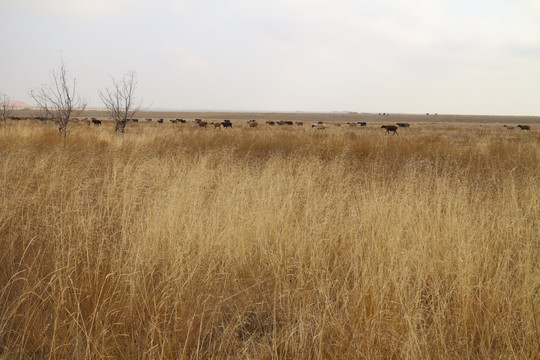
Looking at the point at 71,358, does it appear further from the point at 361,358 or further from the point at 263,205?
the point at 263,205

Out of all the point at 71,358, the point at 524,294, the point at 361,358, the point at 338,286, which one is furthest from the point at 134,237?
the point at 524,294

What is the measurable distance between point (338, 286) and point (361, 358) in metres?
0.84

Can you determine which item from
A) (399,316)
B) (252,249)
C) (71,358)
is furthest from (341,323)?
(71,358)

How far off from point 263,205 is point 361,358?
2.60 metres

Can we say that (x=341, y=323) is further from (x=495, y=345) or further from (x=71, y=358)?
(x=71, y=358)

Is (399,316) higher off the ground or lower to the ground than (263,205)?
lower

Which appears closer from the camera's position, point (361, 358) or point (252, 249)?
point (361, 358)

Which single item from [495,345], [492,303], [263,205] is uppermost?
[263,205]

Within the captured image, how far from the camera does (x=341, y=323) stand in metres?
2.14

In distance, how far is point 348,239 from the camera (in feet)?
11.7

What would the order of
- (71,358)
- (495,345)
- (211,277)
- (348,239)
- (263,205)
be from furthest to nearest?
(263,205) → (348,239) → (211,277) → (495,345) → (71,358)

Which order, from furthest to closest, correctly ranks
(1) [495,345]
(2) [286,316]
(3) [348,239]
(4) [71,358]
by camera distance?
(3) [348,239], (2) [286,316], (1) [495,345], (4) [71,358]

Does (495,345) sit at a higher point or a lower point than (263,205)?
lower

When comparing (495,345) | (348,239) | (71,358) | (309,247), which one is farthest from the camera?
(348,239)
